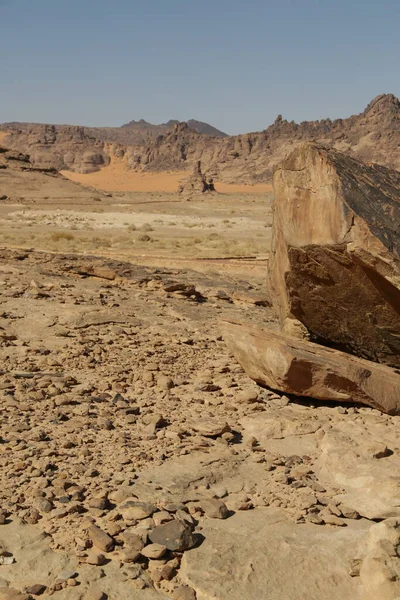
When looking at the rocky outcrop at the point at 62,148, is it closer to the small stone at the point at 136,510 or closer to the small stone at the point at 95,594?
the small stone at the point at 136,510

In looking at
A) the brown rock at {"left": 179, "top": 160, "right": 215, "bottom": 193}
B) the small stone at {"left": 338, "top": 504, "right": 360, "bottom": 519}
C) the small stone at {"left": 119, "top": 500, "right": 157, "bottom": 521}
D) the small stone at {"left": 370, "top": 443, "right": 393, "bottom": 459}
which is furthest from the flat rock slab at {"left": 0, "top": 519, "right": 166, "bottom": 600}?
the brown rock at {"left": 179, "top": 160, "right": 215, "bottom": 193}

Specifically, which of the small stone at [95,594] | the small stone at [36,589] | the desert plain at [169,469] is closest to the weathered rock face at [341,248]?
the desert plain at [169,469]

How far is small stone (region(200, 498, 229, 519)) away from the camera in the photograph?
444 centimetres

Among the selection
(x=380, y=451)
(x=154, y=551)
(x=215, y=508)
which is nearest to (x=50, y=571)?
(x=154, y=551)

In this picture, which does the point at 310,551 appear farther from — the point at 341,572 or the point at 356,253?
the point at 356,253

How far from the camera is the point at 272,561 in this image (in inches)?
156

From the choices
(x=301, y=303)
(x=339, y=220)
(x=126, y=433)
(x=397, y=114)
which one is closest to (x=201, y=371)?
(x=301, y=303)

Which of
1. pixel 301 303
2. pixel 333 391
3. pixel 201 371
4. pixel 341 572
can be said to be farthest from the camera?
pixel 201 371

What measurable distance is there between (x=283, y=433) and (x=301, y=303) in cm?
148

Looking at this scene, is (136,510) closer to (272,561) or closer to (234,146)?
(272,561)

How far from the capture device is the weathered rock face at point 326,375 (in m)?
6.29

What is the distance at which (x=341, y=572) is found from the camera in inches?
152

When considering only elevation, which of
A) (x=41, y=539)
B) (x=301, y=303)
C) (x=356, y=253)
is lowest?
(x=41, y=539)

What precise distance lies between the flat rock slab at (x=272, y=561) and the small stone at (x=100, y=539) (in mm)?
457
